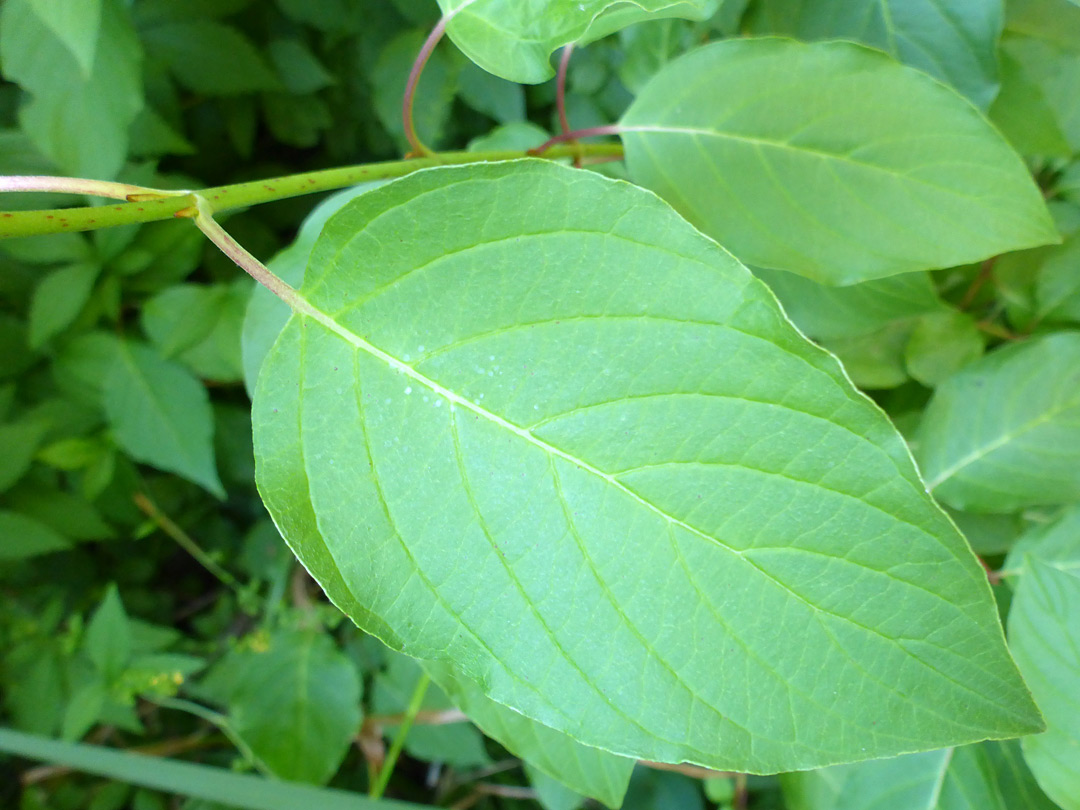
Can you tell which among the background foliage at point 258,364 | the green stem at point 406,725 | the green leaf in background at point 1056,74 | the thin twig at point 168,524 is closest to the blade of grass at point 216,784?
the background foliage at point 258,364

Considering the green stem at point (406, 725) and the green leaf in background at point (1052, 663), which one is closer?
the green leaf in background at point (1052, 663)

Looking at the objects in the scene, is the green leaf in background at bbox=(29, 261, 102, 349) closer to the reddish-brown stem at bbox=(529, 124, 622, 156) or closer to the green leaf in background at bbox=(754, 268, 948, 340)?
the reddish-brown stem at bbox=(529, 124, 622, 156)

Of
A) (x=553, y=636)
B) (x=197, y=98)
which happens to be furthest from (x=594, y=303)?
(x=197, y=98)

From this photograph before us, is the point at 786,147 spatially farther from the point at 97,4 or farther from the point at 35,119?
the point at 35,119

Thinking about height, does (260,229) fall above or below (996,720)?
above

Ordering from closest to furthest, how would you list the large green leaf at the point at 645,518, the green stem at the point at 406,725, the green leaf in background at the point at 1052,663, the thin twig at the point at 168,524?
1. the large green leaf at the point at 645,518
2. the green leaf in background at the point at 1052,663
3. the green stem at the point at 406,725
4. the thin twig at the point at 168,524

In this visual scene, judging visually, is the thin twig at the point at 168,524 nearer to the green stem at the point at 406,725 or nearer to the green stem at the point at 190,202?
the green stem at the point at 406,725

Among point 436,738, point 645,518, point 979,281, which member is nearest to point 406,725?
point 436,738

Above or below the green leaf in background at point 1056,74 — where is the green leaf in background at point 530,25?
above
